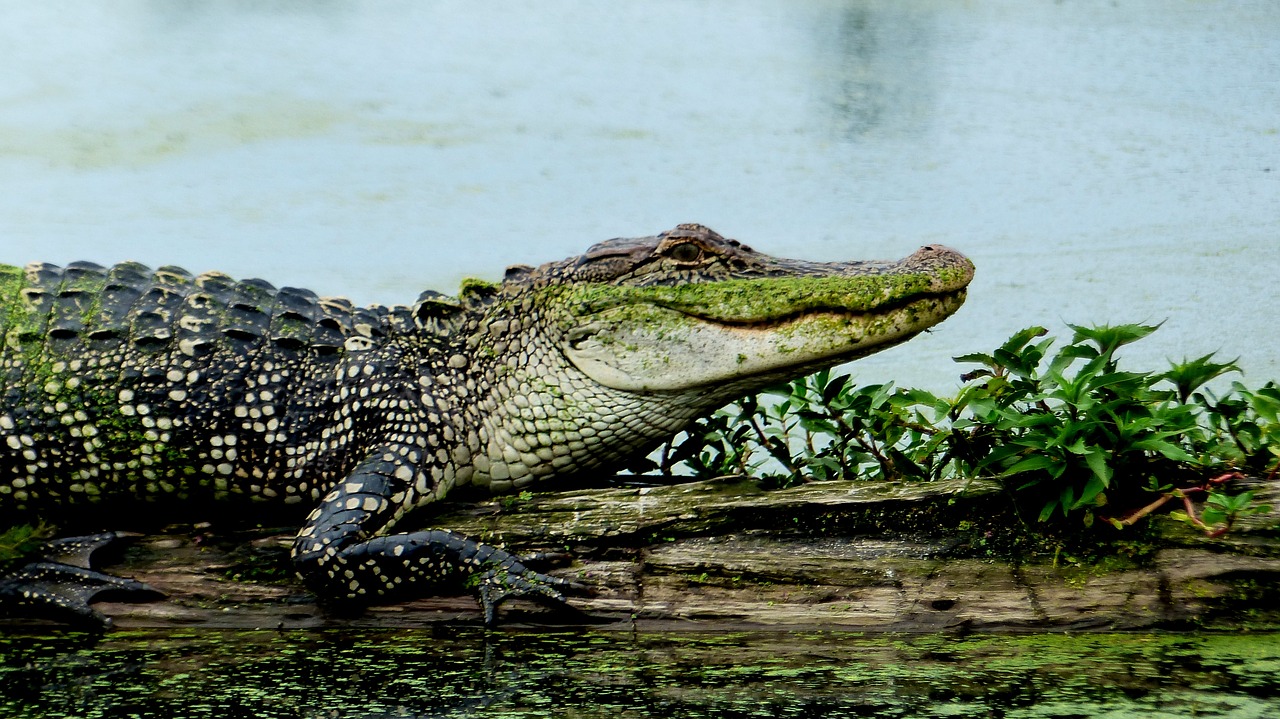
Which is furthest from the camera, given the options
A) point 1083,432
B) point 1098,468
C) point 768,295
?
point 768,295

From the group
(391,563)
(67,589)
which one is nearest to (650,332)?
(391,563)

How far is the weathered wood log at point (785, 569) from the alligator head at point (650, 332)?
0.20 meters

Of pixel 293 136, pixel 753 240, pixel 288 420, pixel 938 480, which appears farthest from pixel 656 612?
pixel 293 136

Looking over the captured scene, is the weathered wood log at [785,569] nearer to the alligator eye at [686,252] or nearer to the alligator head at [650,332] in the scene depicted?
the alligator head at [650,332]

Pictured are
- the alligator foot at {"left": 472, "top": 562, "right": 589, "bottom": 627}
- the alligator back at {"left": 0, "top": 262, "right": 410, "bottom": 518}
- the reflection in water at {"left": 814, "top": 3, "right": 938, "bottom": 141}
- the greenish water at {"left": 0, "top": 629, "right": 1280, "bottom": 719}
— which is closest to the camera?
the greenish water at {"left": 0, "top": 629, "right": 1280, "bottom": 719}

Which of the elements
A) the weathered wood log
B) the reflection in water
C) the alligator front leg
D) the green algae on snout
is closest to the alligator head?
the green algae on snout

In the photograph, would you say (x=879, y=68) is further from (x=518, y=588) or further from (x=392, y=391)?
(x=518, y=588)

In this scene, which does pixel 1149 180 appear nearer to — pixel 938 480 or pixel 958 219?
pixel 958 219

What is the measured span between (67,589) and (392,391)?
910mm

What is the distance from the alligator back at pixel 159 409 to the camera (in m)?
3.34

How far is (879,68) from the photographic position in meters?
7.91

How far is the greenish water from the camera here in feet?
8.57

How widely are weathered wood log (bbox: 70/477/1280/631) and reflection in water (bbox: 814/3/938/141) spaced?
431 cm

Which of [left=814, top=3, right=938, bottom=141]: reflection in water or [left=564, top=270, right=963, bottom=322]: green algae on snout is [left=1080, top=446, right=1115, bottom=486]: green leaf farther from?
[left=814, top=3, right=938, bottom=141]: reflection in water
